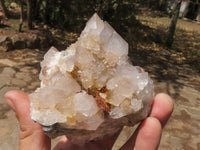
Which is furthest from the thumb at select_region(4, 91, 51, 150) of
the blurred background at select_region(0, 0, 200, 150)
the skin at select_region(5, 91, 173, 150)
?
the blurred background at select_region(0, 0, 200, 150)

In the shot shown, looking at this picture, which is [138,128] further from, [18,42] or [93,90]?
[18,42]


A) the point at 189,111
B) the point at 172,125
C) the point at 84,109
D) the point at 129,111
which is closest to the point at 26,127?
the point at 84,109

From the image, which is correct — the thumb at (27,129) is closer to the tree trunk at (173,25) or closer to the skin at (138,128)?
the skin at (138,128)

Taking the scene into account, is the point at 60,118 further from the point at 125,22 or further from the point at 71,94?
the point at 125,22

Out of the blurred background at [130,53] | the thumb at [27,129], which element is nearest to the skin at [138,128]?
the thumb at [27,129]

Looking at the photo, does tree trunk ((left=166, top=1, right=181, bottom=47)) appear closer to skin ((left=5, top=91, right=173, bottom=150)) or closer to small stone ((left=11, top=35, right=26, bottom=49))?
small stone ((left=11, top=35, right=26, bottom=49))
